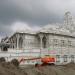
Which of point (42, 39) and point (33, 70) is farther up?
point (42, 39)

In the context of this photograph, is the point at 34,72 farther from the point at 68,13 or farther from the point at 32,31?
the point at 68,13

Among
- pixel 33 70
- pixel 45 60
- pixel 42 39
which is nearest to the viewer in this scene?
pixel 33 70

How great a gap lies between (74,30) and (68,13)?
10421mm

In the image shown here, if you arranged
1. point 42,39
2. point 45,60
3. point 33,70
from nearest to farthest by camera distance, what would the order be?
point 33,70
point 45,60
point 42,39

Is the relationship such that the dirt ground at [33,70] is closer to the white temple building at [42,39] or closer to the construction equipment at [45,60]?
the construction equipment at [45,60]

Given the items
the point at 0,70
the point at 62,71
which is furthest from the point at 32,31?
the point at 0,70

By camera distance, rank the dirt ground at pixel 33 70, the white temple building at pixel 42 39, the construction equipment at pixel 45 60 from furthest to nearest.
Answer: the white temple building at pixel 42 39 → the construction equipment at pixel 45 60 → the dirt ground at pixel 33 70

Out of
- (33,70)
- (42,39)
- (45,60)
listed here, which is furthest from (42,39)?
(33,70)

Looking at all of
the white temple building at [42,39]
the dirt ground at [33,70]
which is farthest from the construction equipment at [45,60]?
the white temple building at [42,39]

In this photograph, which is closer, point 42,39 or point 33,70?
point 33,70

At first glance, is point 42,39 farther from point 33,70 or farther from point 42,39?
point 33,70

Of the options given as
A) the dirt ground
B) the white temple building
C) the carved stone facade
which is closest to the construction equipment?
the dirt ground

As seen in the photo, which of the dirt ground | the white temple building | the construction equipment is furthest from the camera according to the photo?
the white temple building

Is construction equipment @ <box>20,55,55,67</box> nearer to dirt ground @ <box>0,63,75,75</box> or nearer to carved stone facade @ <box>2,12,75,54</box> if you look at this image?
dirt ground @ <box>0,63,75,75</box>
